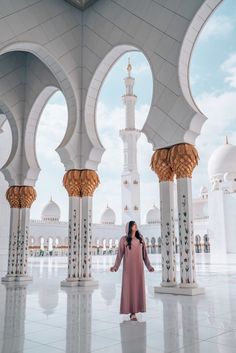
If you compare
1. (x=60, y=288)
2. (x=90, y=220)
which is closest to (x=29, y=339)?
(x=60, y=288)

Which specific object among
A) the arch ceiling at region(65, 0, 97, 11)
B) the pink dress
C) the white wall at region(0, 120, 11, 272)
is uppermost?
the arch ceiling at region(65, 0, 97, 11)

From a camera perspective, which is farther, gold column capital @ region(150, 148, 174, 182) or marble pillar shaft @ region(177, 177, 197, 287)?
gold column capital @ region(150, 148, 174, 182)

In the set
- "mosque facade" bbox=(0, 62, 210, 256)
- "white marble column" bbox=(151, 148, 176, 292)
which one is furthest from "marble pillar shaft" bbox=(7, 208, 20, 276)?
"mosque facade" bbox=(0, 62, 210, 256)

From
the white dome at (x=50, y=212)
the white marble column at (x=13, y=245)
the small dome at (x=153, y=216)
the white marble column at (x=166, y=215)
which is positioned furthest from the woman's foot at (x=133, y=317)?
the small dome at (x=153, y=216)

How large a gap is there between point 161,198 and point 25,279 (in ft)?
11.1

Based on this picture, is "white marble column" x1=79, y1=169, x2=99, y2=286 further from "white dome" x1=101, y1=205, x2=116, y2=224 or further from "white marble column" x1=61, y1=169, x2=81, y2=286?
"white dome" x1=101, y1=205, x2=116, y2=224

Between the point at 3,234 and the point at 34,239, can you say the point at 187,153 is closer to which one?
the point at 3,234

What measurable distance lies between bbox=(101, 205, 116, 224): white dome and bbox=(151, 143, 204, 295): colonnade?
2295cm

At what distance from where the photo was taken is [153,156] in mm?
5223

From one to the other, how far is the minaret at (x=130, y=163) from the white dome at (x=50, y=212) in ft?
Answer: 15.7

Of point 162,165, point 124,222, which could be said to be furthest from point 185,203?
point 124,222

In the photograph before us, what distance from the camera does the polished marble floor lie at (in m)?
2.22

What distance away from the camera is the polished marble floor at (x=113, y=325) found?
2225 mm

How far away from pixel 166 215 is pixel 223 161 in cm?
1825
